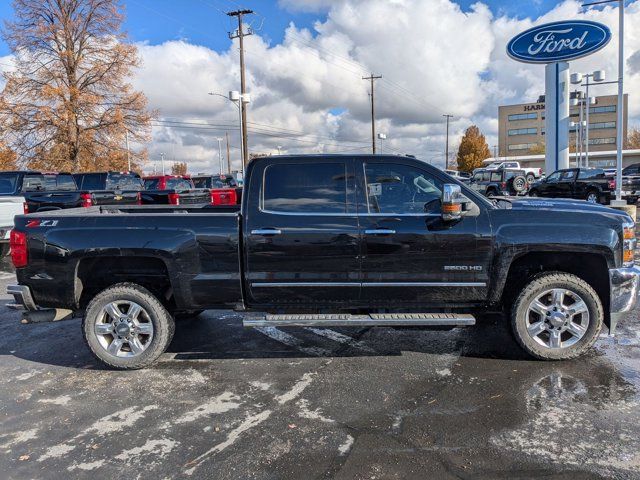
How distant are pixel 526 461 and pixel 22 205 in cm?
1094

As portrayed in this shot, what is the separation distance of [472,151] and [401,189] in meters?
74.5

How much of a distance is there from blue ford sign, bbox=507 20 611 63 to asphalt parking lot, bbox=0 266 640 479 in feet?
64.5

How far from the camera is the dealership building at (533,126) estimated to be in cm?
9588

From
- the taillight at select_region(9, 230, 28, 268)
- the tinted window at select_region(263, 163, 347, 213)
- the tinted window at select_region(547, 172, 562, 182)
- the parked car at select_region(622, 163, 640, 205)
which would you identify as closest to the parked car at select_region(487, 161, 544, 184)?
the tinted window at select_region(547, 172, 562, 182)

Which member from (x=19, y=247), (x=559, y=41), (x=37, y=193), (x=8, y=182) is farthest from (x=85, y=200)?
(x=559, y=41)

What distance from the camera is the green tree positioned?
7462cm

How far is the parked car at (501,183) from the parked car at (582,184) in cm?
429

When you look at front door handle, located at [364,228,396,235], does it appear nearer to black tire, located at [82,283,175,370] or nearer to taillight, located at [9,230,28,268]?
black tire, located at [82,283,175,370]

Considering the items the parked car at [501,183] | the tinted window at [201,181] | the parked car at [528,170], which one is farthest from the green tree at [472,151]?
the tinted window at [201,181]

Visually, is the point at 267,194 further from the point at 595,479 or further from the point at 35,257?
the point at 595,479

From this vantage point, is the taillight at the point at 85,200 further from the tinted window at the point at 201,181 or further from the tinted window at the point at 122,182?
the tinted window at the point at 201,181

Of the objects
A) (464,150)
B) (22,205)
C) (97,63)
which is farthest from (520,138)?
(22,205)

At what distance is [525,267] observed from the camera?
486 centimetres

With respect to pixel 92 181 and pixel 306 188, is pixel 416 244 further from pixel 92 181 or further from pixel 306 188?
pixel 92 181
